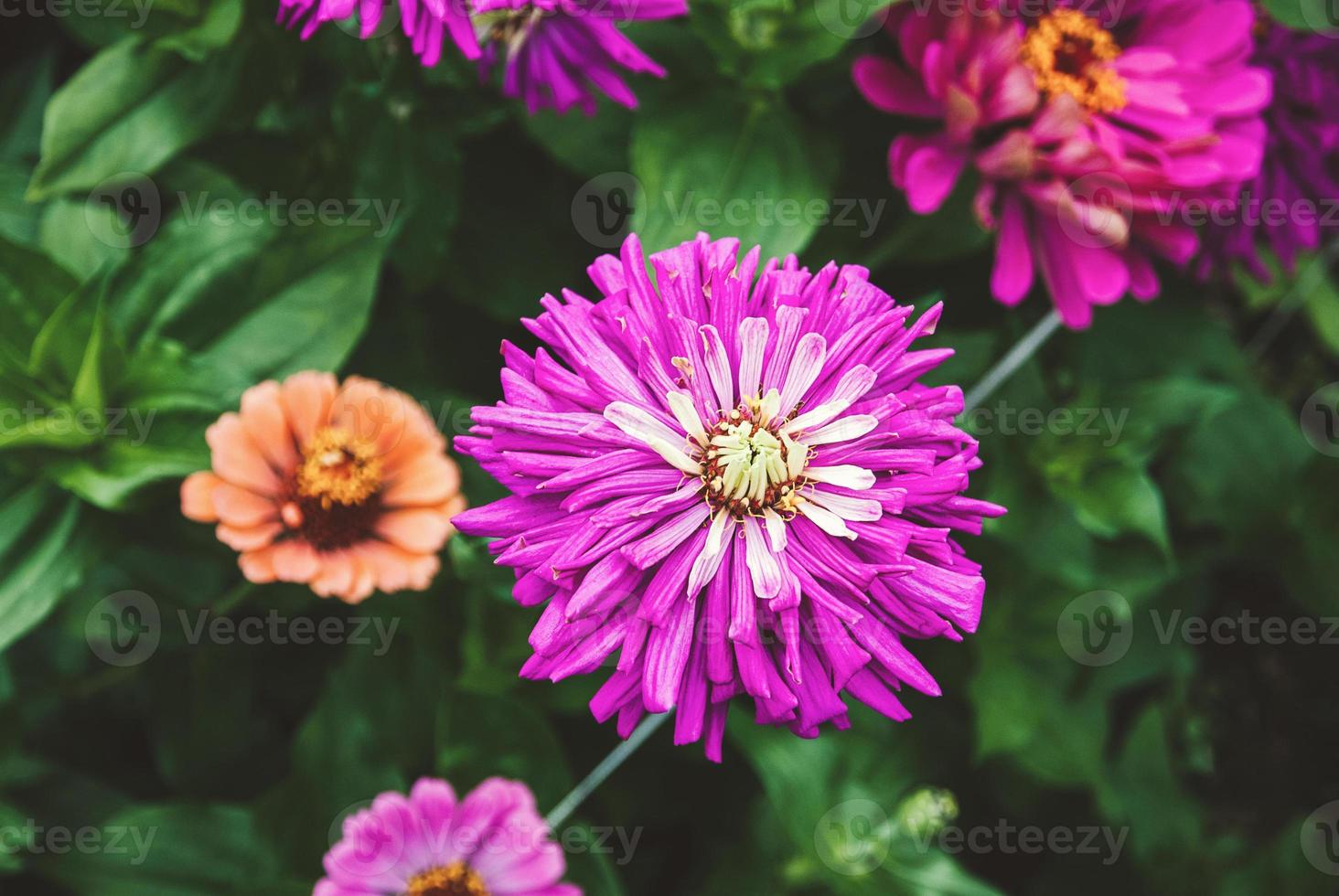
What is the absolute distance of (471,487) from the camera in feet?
3.00

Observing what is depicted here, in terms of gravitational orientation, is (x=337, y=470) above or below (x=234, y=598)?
above

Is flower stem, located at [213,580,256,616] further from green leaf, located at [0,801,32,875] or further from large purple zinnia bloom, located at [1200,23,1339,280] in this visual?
large purple zinnia bloom, located at [1200,23,1339,280]

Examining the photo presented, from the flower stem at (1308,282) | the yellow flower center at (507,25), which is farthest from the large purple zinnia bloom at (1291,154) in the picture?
the yellow flower center at (507,25)

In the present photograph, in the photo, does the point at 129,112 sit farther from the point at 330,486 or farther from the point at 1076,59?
the point at 1076,59

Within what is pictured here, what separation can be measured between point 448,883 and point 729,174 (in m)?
0.61

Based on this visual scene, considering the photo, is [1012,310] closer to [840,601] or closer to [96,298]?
[840,601]

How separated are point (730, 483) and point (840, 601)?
0.27 feet
